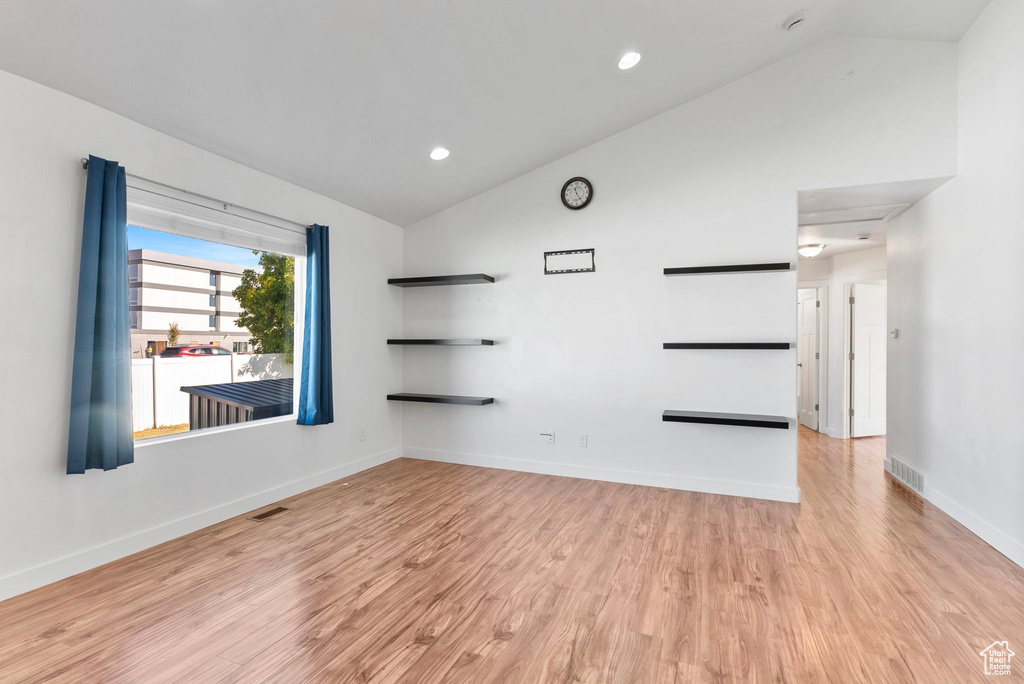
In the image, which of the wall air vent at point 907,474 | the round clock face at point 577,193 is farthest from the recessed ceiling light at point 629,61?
the wall air vent at point 907,474

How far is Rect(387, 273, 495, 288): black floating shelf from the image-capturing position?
4.56 m

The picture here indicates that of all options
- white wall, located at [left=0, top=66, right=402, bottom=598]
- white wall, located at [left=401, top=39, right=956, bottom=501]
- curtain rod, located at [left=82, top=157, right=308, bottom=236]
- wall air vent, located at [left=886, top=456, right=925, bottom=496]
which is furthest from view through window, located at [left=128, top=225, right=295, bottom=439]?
wall air vent, located at [left=886, top=456, right=925, bottom=496]

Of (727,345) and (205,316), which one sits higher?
(205,316)

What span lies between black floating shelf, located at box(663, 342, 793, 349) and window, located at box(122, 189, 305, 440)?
3064 mm

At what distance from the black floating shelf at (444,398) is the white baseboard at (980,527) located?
11.4 ft

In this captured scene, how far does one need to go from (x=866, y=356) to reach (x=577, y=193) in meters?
4.53

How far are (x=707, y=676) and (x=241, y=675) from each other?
1.66 m

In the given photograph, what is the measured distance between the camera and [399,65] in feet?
9.29

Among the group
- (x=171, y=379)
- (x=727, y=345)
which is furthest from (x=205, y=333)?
(x=727, y=345)

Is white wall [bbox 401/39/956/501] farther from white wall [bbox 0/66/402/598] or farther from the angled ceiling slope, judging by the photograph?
white wall [bbox 0/66/402/598]

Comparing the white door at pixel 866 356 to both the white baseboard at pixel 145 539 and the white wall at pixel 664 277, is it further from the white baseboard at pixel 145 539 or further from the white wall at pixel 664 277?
the white baseboard at pixel 145 539

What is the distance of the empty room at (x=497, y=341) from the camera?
7.01ft

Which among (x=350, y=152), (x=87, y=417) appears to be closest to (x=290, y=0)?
(x=350, y=152)

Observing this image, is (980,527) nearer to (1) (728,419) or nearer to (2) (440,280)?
(1) (728,419)
